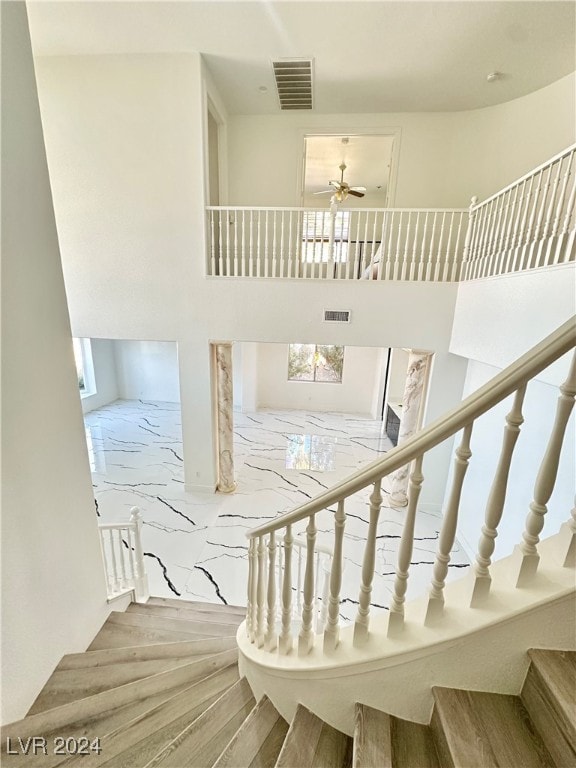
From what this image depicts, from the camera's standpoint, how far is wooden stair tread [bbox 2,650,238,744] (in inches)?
52.8

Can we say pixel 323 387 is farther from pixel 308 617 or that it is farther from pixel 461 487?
pixel 461 487

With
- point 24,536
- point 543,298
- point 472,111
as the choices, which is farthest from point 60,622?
point 472,111

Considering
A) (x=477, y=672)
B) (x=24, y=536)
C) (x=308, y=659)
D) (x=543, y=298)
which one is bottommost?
(x=308, y=659)

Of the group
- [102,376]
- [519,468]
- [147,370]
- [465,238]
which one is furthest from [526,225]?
[102,376]

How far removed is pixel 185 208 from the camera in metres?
3.81

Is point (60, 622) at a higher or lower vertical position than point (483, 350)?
lower

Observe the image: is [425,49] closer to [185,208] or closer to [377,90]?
[377,90]

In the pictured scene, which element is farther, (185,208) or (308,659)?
(185,208)

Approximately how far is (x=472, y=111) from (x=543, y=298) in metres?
3.50

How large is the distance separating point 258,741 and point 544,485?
4.35 ft

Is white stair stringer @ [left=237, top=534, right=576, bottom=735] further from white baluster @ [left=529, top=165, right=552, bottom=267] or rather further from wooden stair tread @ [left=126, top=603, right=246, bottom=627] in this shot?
white baluster @ [left=529, top=165, right=552, bottom=267]

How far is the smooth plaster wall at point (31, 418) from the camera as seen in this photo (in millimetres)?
1382

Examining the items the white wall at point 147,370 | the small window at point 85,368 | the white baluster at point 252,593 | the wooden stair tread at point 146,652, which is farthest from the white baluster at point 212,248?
the small window at point 85,368

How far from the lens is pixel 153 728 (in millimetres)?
1312
